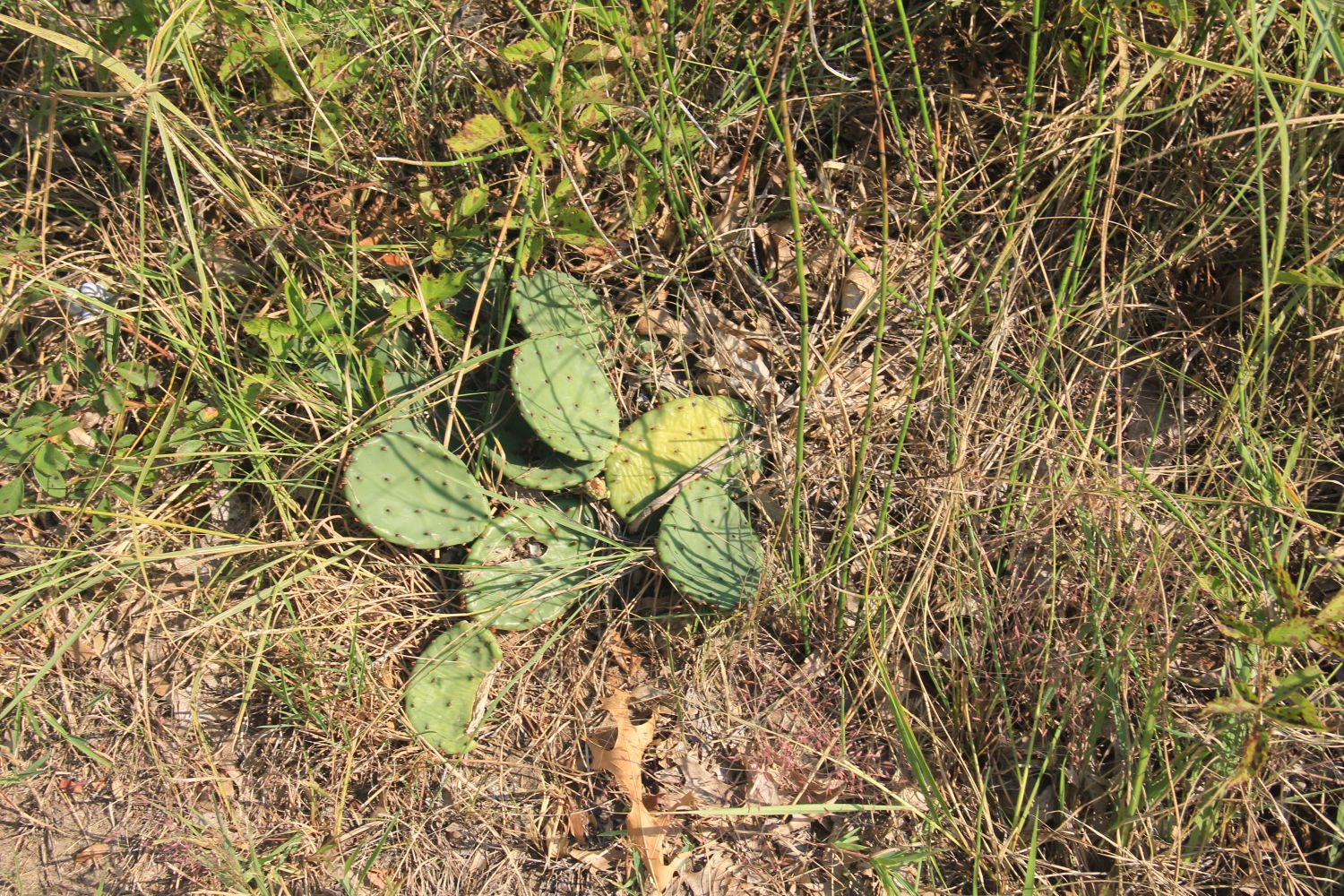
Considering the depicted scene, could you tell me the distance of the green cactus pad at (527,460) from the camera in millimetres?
1668

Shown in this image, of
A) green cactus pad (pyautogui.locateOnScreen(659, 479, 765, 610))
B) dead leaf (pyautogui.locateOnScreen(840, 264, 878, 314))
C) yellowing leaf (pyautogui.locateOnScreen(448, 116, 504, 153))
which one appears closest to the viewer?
yellowing leaf (pyautogui.locateOnScreen(448, 116, 504, 153))

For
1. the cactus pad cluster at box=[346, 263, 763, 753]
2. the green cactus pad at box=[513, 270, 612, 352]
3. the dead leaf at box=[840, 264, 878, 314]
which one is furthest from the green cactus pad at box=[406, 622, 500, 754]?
the dead leaf at box=[840, 264, 878, 314]

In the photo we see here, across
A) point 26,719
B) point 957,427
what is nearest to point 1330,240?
point 957,427

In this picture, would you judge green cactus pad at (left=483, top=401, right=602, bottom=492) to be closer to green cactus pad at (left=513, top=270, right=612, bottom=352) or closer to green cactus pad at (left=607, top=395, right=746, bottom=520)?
green cactus pad at (left=607, top=395, right=746, bottom=520)

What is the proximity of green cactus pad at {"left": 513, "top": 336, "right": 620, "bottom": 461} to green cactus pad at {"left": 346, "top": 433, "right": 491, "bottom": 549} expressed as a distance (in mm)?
171

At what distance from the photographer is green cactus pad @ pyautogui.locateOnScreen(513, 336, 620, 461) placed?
1588mm

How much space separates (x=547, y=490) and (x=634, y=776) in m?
0.52

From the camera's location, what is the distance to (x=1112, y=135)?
1.60 meters

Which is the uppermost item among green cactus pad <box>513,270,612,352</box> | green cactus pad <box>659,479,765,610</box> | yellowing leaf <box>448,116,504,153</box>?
yellowing leaf <box>448,116,504,153</box>

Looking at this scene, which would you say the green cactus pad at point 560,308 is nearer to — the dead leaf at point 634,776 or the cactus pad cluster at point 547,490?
the cactus pad cluster at point 547,490

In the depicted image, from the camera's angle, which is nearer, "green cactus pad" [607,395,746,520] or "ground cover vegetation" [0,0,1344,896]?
"ground cover vegetation" [0,0,1344,896]

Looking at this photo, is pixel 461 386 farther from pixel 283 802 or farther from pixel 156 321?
pixel 283 802

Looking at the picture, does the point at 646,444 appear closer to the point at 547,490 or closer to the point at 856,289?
the point at 547,490

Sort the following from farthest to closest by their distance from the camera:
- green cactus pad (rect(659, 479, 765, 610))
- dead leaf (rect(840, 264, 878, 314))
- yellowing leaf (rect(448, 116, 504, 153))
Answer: dead leaf (rect(840, 264, 878, 314)) < green cactus pad (rect(659, 479, 765, 610)) < yellowing leaf (rect(448, 116, 504, 153))
